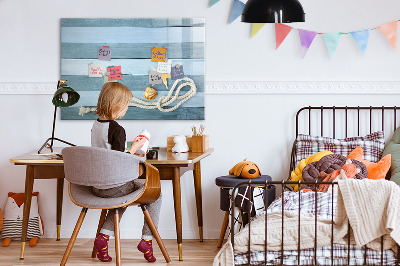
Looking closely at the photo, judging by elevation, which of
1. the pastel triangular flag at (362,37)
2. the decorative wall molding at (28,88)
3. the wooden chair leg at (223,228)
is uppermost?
the pastel triangular flag at (362,37)

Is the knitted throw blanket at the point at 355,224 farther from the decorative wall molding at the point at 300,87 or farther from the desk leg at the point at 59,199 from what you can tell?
the desk leg at the point at 59,199

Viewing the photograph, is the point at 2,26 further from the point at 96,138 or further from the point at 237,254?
the point at 237,254

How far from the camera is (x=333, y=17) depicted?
4250mm

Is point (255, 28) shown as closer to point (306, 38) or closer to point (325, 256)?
point (306, 38)

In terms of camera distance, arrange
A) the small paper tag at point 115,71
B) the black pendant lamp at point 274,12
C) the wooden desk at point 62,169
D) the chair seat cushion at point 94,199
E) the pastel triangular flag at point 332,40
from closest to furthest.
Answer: the black pendant lamp at point 274,12 < the chair seat cushion at point 94,199 < the wooden desk at point 62,169 < the pastel triangular flag at point 332,40 < the small paper tag at point 115,71

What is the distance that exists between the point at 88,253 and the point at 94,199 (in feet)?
2.39

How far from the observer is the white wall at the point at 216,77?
4258mm

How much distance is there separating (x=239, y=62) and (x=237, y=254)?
5.62ft

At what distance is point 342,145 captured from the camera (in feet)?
13.4

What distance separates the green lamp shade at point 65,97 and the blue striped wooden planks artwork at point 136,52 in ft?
0.71

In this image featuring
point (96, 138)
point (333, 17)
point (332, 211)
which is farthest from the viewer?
point (333, 17)

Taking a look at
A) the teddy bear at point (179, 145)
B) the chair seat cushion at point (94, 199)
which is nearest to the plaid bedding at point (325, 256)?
the chair seat cushion at point (94, 199)

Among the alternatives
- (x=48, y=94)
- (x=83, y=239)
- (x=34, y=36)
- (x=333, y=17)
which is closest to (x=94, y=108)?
(x=48, y=94)

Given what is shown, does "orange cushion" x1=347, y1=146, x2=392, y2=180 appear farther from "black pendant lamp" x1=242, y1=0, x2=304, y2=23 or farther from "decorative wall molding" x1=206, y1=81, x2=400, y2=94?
"black pendant lamp" x1=242, y1=0, x2=304, y2=23
